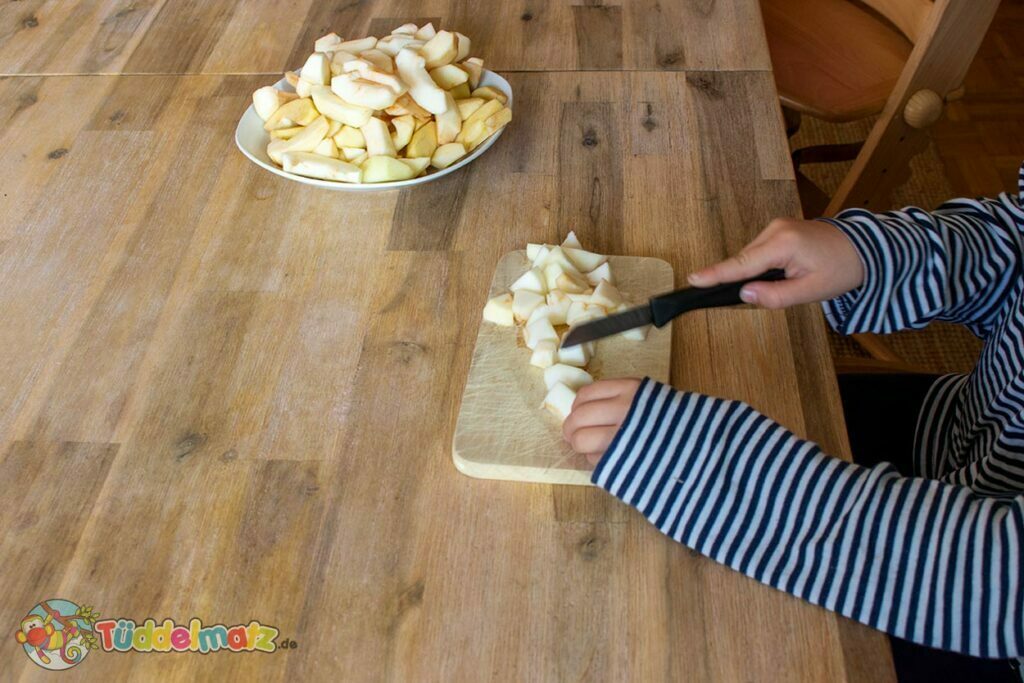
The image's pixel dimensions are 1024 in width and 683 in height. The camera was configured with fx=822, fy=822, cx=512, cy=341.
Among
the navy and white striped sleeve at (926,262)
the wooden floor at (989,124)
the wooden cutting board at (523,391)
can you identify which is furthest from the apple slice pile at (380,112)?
the wooden floor at (989,124)

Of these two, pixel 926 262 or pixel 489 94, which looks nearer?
pixel 926 262

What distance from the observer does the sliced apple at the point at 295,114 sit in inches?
35.3

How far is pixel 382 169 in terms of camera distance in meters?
0.86

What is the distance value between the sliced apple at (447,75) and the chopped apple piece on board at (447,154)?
7 centimetres

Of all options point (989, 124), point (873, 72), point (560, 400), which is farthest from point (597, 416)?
point (989, 124)

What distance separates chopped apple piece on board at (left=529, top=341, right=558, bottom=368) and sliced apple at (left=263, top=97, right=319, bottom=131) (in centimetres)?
39

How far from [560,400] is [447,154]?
349 mm

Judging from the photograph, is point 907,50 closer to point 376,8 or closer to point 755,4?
point 755,4

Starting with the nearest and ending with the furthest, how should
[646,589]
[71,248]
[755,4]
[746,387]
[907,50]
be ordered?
1. [646,589]
2. [746,387]
3. [71,248]
4. [755,4]
5. [907,50]

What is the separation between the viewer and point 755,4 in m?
1.13

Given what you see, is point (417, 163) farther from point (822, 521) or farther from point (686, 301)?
point (822, 521)

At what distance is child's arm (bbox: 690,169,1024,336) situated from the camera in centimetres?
73

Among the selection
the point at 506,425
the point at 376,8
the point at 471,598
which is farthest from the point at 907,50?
the point at 471,598

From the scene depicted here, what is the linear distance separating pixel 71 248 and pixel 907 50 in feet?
4.55
